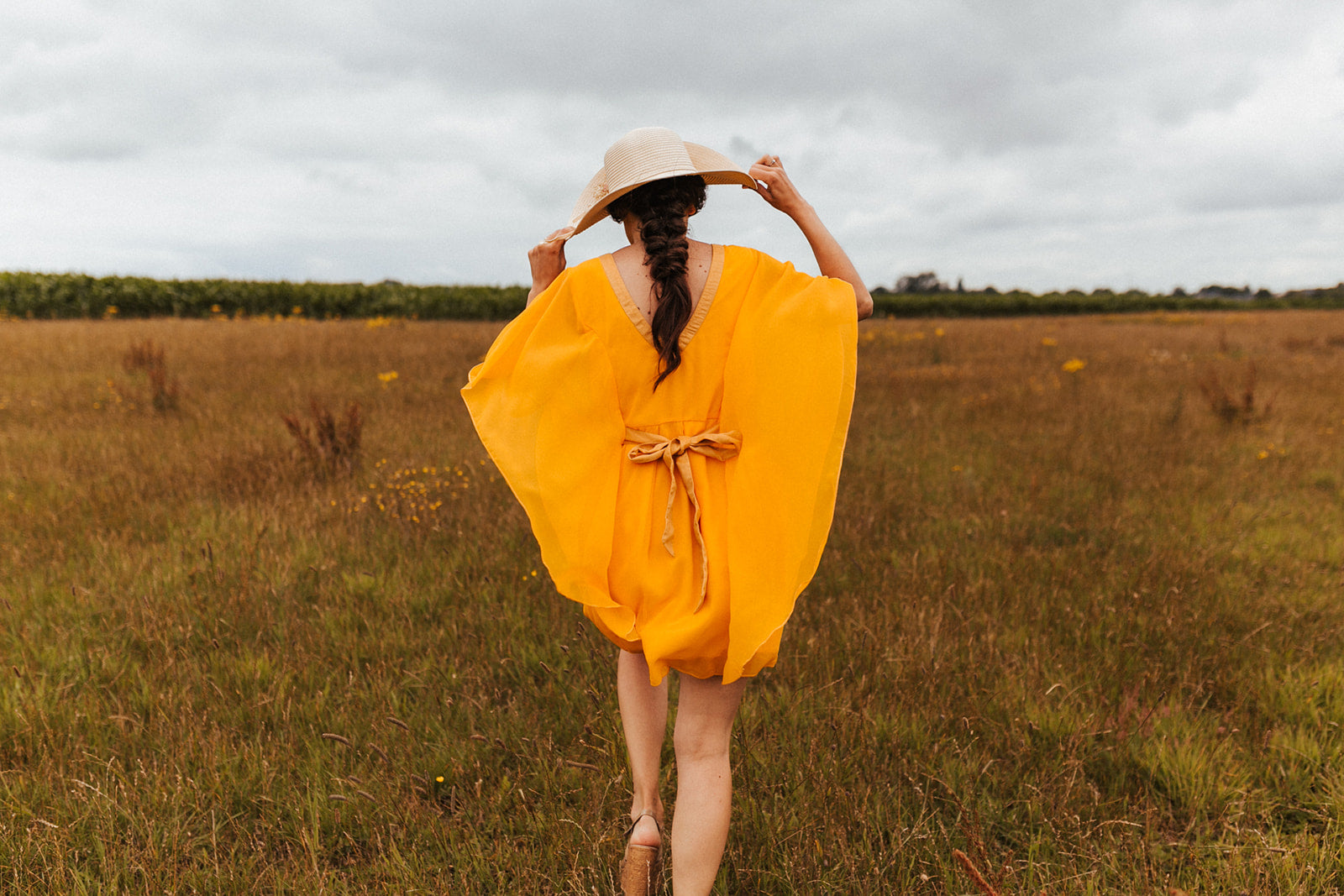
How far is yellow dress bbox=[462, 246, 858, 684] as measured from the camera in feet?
5.92

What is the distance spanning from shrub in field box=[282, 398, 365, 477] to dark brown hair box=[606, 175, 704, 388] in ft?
14.2

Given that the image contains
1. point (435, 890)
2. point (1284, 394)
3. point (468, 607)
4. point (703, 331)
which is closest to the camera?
point (703, 331)

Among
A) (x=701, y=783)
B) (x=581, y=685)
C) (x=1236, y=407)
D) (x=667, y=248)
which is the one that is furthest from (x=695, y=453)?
(x=1236, y=407)

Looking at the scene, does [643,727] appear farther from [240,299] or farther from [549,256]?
[240,299]

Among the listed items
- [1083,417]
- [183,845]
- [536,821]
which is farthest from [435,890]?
[1083,417]

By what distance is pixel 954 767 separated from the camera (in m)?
2.46

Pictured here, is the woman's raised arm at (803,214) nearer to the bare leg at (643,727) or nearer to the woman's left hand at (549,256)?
the woman's left hand at (549,256)

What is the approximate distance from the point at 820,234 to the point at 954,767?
195 centimetres

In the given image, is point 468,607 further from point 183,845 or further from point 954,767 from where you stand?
point 954,767

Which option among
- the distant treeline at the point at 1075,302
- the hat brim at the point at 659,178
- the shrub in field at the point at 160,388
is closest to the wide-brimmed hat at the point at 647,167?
the hat brim at the point at 659,178

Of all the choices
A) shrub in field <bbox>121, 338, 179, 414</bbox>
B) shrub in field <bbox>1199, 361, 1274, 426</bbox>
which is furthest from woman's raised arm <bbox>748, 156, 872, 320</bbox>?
shrub in field <bbox>1199, 361, 1274, 426</bbox>

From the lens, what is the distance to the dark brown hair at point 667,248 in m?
1.74

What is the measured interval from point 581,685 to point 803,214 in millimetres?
2100

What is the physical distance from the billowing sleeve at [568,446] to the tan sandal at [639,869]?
2.53 ft
